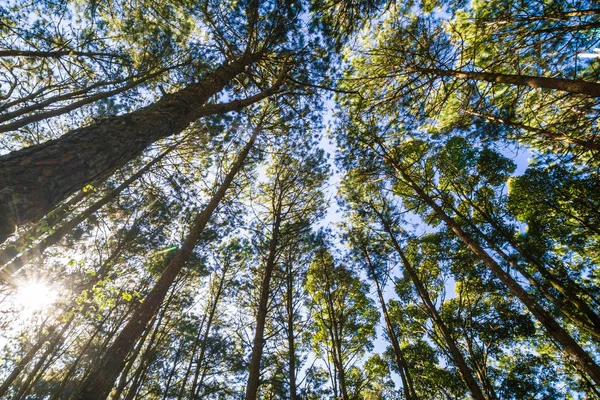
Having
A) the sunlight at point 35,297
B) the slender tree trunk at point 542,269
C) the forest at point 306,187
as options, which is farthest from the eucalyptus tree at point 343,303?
the sunlight at point 35,297

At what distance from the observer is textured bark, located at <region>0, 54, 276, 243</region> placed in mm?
1417

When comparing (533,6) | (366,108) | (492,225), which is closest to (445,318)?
(492,225)

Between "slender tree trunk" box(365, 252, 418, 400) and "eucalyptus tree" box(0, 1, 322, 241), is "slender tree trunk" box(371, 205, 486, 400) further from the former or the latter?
"eucalyptus tree" box(0, 1, 322, 241)

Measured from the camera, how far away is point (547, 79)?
421 centimetres

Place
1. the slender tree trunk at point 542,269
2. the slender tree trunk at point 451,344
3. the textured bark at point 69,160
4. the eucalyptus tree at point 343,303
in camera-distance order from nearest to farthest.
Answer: the textured bark at point 69,160 < the slender tree trunk at point 451,344 < the slender tree trunk at point 542,269 < the eucalyptus tree at point 343,303

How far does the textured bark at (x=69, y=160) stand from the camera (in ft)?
4.65

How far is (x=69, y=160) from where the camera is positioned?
1759mm

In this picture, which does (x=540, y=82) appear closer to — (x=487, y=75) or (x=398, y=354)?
(x=487, y=75)

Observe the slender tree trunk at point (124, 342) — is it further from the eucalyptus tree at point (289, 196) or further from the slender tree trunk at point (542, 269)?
the slender tree trunk at point (542, 269)

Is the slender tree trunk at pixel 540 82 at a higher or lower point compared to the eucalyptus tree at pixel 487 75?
lower

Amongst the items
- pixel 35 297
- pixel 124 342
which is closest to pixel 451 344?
pixel 124 342

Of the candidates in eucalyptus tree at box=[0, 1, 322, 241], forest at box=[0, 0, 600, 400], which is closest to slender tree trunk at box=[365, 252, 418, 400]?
forest at box=[0, 0, 600, 400]

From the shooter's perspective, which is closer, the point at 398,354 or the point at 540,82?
the point at 540,82

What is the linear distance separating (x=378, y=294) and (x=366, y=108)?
784 cm
